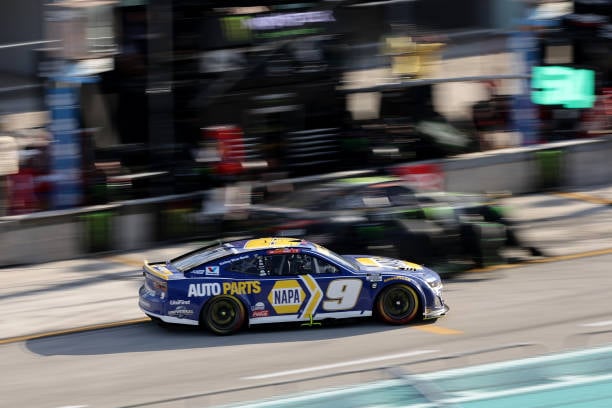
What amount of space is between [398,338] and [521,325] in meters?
1.65

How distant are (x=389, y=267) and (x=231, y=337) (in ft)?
7.24

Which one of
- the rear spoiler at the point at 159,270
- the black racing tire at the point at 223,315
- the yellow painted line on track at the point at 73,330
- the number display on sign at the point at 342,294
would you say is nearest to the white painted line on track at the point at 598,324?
the number display on sign at the point at 342,294

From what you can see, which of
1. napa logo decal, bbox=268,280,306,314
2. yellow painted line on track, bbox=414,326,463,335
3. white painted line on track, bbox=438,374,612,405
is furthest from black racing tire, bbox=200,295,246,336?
white painted line on track, bbox=438,374,612,405

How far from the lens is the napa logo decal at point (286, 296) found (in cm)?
1330

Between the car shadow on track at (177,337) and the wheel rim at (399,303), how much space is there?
172 mm

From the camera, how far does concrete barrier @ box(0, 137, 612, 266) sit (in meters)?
18.3

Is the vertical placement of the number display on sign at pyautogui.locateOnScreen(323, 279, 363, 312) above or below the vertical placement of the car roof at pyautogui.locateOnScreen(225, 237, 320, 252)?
below

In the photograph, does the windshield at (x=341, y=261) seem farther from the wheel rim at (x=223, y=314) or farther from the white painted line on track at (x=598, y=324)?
the white painted line on track at (x=598, y=324)

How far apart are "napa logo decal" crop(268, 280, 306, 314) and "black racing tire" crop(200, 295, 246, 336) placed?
0.42m

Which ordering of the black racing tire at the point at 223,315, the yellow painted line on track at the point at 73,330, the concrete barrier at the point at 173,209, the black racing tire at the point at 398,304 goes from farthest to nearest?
the concrete barrier at the point at 173,209, the yellow painted line on track at the point at 73,330, the black racing tire at the point at 398,304, the black racing tire at the point at 223,315

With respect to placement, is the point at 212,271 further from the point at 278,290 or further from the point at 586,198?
the point at 586,198

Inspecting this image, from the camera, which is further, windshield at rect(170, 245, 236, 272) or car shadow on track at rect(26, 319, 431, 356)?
windshield at rect(170, 245, 236, 272)

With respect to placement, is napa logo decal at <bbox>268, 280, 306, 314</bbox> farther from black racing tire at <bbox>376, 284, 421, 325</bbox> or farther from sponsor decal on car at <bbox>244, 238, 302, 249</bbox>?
black racing tire at <bbox>376, 284, 421, 325</bbox>

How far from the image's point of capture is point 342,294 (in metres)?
13.4
